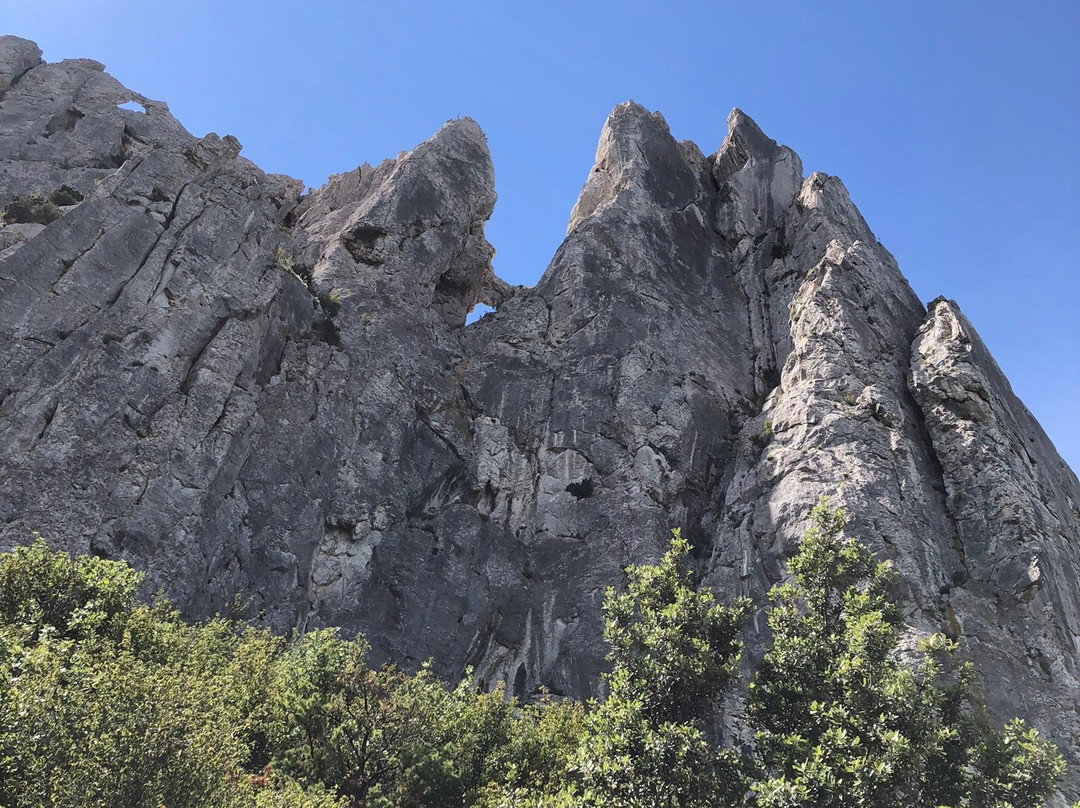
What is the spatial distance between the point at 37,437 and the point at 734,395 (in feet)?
99.5

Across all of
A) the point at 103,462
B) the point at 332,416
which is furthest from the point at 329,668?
the point at 332,416

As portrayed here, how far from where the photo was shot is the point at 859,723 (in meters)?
16.4

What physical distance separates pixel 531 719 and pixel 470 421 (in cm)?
1743

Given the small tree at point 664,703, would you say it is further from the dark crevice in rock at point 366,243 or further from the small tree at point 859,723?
the dark crevice in rock at point 366,243

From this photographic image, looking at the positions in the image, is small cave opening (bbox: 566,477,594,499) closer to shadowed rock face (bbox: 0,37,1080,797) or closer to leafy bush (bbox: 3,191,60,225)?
shadowed rock face (bbox: 0,37,1080,797)

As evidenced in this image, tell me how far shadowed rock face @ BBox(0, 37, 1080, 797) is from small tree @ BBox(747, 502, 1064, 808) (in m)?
6.37

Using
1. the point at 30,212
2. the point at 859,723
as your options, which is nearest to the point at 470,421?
the point at 30,212

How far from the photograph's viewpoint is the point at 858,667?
17.3 meters

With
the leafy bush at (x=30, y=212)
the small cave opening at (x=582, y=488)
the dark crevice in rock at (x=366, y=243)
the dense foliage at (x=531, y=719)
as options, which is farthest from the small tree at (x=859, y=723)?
the leafy bush at (x=30, y=212)

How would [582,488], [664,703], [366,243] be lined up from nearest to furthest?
[664,703] → [582,488] → [366,243]

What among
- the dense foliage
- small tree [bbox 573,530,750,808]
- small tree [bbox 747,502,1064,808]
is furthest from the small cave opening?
small tree [bbox 747,502,1064,808]

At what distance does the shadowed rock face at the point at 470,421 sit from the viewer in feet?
85.3

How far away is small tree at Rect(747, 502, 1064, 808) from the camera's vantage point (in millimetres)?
15500

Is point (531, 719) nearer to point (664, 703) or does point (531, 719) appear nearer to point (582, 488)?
point (664, 703)
